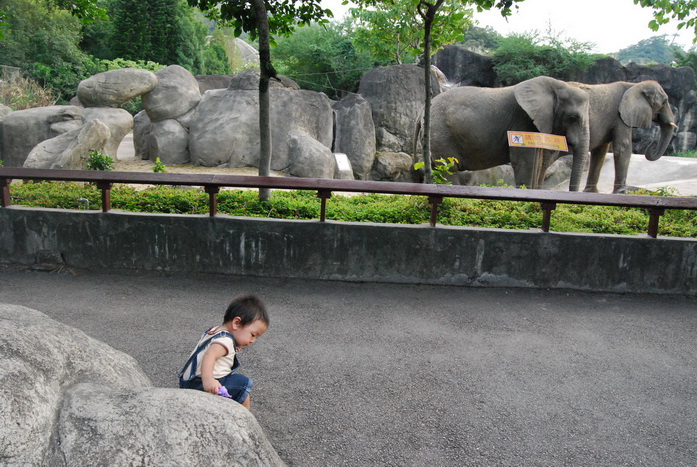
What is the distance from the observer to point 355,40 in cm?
2238

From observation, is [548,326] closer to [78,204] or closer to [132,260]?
[132,260]

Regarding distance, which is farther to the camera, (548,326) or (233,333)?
(548,326)

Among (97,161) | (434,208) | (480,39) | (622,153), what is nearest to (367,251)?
(434,208)

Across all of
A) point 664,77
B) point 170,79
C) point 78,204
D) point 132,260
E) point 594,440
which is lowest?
point 594,440

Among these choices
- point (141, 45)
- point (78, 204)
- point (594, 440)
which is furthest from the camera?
point (141, 45)

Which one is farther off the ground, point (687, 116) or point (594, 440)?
point (687, 116)

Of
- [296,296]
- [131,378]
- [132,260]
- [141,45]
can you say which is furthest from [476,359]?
[141,45]

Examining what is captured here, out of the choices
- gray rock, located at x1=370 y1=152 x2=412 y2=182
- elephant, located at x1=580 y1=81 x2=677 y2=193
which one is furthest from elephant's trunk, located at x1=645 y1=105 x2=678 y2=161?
gray rock, located at x1=370 y1=152 x2=412 y2=182

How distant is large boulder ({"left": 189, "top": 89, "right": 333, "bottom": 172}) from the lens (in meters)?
13.3

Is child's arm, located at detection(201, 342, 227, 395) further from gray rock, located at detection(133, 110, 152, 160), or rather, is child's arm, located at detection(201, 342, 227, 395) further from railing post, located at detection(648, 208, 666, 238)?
gray rock, located at detection(133, 110, 152, 160)

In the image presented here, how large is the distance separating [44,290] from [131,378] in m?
3.09

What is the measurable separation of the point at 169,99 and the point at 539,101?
866cm

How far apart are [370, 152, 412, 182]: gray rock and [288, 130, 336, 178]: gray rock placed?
10.1 feet

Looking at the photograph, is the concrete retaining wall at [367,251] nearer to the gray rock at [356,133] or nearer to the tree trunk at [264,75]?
the tree trunk at [264,75]
